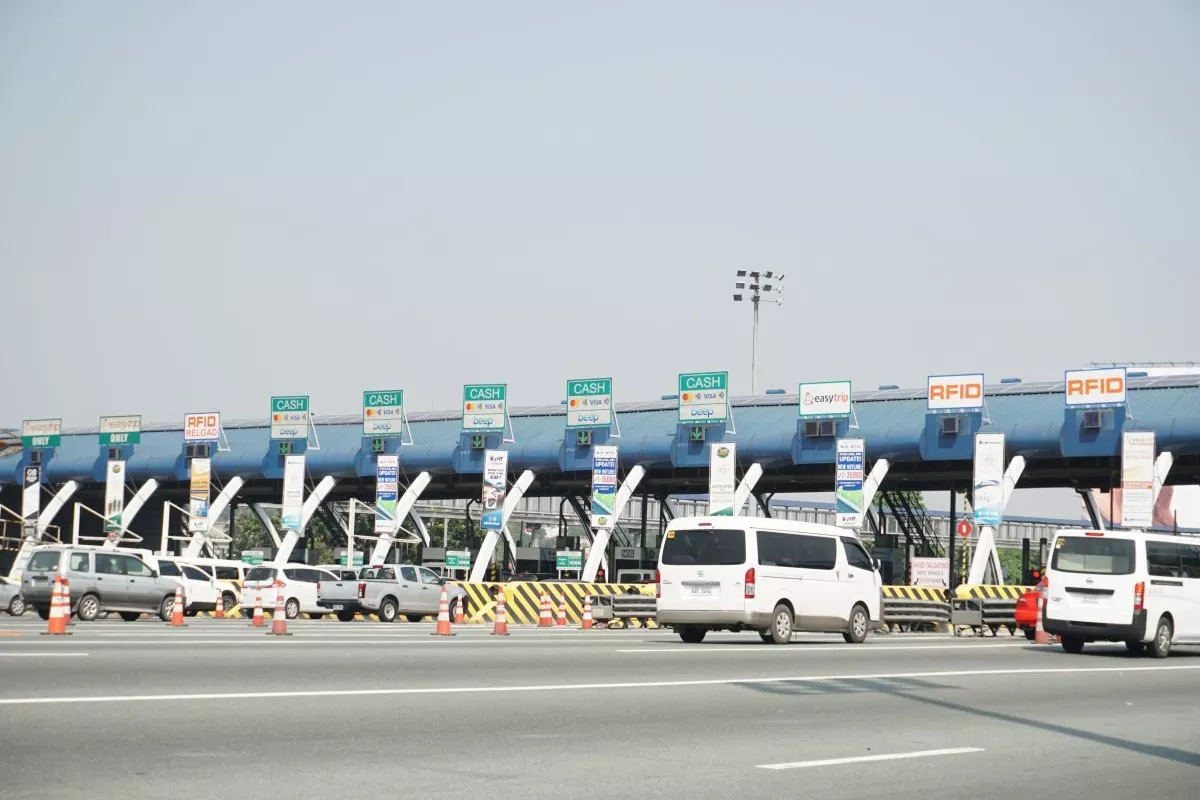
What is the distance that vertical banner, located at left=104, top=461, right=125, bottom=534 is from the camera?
61125mm

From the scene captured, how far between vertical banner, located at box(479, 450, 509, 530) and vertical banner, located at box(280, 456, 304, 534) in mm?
8715

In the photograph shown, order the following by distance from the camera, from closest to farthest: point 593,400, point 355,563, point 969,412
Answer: point 969,412
point 593,400
point 355,563

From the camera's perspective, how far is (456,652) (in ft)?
66.0

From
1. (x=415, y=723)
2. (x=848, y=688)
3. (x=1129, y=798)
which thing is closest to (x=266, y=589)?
(x=848, y=688)

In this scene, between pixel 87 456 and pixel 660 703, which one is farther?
pixel 87 456

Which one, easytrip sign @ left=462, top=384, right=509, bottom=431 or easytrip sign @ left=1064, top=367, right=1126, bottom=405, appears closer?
easytrip sign @ left=1064, top=367, right=1126, bottom=405

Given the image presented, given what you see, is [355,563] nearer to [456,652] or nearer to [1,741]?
[456,652]

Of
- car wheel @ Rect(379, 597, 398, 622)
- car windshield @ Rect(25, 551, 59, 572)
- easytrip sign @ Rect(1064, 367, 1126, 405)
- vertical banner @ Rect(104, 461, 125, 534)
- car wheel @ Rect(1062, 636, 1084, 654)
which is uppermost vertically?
easytrip sign @ Rect(1064, 367, 1126, 405)

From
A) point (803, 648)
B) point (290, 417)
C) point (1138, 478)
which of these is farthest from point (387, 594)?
point (290, 417)

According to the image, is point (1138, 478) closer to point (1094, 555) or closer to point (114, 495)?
point (1094, 555)

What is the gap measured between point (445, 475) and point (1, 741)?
183ft

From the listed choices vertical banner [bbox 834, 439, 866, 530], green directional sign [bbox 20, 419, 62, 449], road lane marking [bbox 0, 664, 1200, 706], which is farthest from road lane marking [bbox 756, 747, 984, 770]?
green directional sign [bbox 20, 419, 62, 449]

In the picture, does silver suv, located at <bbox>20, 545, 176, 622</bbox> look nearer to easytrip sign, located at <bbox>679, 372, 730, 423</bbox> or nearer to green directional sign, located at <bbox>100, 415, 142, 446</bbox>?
easytrip sign, located at <bbox>679, 372, 730, 423</bbox>

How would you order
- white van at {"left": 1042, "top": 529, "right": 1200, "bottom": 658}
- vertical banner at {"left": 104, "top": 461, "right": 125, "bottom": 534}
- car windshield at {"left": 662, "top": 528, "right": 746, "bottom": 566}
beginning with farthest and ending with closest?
vertical banner at {"left": 104, "top": 461, "right": 125, "bottom": 534}, car windshield at {"left": 662, "top": 528, "right": 746, "bottom": 566}, white van at {"left": 1042, "top": 529, "right": 1200, "bottom": 658}
